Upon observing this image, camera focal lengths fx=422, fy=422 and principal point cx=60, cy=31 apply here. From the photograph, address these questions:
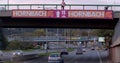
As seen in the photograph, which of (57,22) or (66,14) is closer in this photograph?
(66,14)

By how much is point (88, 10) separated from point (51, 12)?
5.17 m

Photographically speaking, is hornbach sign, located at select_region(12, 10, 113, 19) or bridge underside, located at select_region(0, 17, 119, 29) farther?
bridge underside, located at select_region(0, 17, 119, 29)

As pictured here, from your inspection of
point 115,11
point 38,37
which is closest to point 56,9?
point 115,11

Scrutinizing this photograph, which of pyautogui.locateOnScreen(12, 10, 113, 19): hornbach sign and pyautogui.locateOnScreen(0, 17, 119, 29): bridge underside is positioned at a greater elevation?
pyautogui.locateOnScreen(12, 10, 113, 19): hornbach sign

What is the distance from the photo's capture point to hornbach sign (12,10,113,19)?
57812mm

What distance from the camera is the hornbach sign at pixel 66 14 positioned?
57.8m

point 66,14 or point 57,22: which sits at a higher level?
point 66,14

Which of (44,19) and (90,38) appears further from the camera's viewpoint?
(90,38)

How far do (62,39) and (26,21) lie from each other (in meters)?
128

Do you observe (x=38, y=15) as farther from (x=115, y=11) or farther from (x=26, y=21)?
(x=115, y=11)

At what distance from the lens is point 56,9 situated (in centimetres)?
5953

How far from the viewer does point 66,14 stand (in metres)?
57.9

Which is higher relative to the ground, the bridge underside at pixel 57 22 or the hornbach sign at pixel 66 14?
the hornbach sign at pixel 66 14

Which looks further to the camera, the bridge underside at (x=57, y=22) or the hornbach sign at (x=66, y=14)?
the bridge underside at (x=57, y=22)
